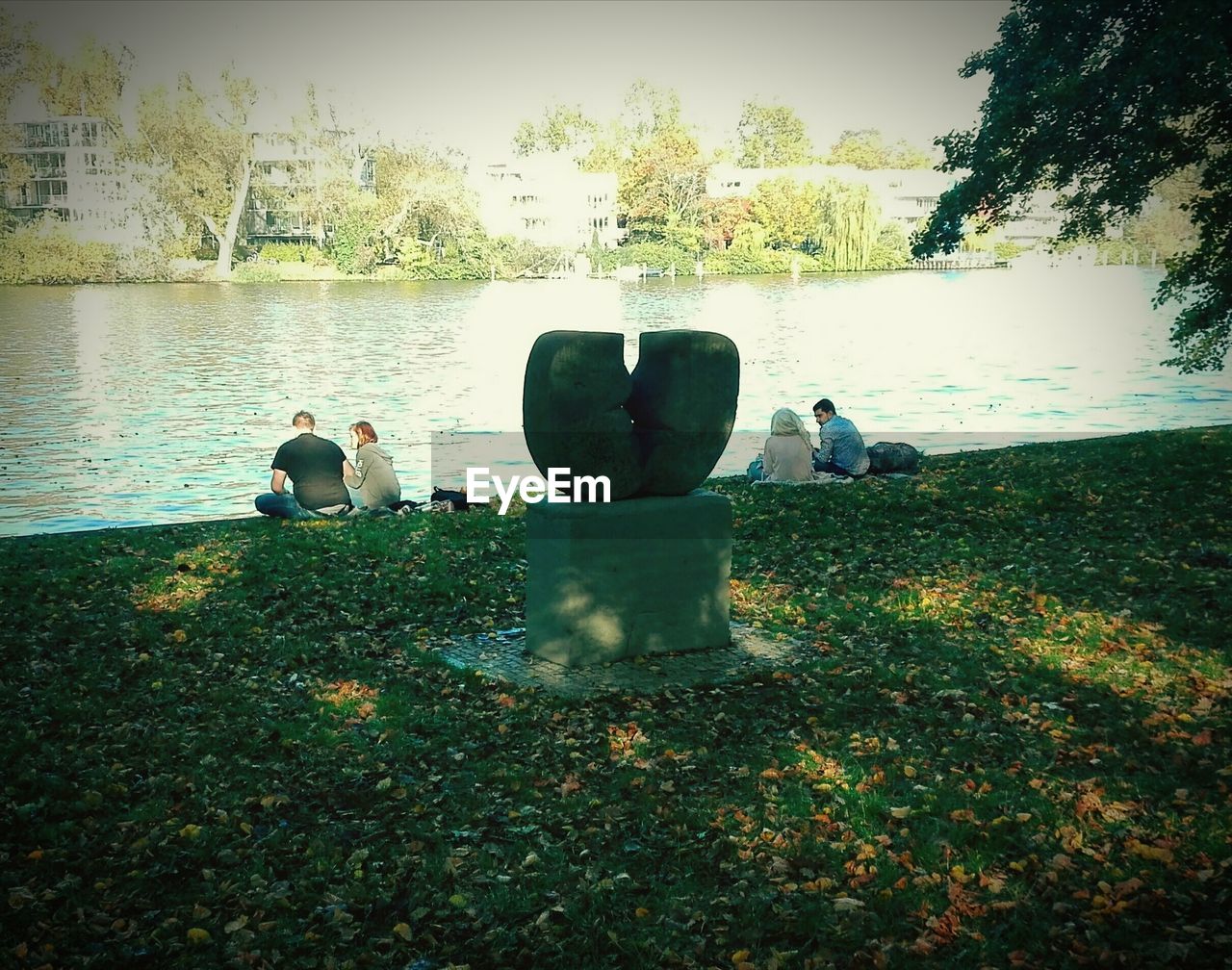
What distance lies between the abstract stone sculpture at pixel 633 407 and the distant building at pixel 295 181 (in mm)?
69674

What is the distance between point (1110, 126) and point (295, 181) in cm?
6581

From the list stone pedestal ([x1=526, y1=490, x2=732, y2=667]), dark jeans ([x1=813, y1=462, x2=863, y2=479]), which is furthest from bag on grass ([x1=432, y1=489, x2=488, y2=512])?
stone pedestal ([x1=526, y1=490, x2=732, y2=667])

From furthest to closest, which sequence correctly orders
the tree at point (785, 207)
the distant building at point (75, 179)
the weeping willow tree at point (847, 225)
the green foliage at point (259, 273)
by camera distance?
the tree at point (785, 207)
the weeping willow tree at point (847, 225)
the green foliage at point (259, 273)
the distant building at point (75, 179)

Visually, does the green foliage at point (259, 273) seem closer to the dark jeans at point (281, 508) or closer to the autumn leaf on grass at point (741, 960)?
the dark jeans at point (281, 508)

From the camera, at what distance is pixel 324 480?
14320 mm

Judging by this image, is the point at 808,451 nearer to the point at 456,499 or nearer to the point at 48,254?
the point at 456,499

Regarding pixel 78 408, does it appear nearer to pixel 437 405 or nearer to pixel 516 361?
pixel 437 405

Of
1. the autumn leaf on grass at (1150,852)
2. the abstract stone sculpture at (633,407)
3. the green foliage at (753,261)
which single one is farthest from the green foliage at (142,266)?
the autumn leaf on grass at (1150,852)

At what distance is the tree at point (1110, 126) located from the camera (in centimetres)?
1408

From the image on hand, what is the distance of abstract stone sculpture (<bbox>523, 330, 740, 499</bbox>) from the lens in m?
8.22

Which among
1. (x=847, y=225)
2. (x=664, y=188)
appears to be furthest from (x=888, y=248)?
(x=664, y=188)

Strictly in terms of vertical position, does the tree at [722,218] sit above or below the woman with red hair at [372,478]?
above

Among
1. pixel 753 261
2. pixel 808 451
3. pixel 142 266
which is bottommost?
pixel 808 451

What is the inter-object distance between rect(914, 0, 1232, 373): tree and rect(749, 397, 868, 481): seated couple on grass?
10.7ft
